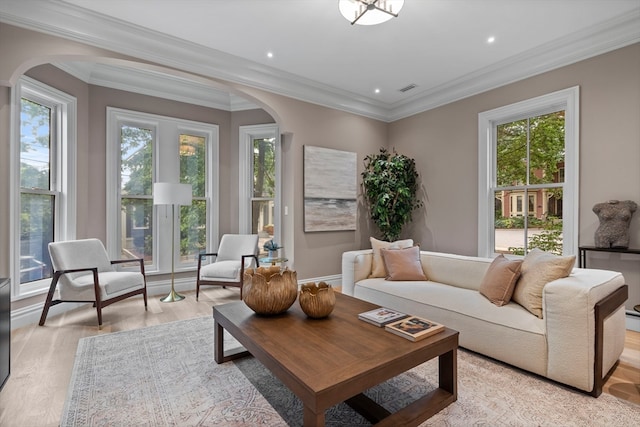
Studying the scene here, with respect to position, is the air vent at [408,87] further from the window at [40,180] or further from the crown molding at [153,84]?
the window at [40,180]

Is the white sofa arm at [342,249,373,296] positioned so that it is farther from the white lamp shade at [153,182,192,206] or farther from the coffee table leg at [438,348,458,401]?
the white lamp shade at [153,182,192,206]

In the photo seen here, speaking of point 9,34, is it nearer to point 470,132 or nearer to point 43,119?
point 43,119

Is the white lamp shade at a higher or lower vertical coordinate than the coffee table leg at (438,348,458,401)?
higher

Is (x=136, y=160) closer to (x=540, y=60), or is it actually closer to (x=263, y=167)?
(x=263, y=167)

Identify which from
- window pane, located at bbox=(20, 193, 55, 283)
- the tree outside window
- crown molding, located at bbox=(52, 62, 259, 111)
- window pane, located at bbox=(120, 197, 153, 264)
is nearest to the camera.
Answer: window pane, located at bbox=(20, 193, 55, 283)

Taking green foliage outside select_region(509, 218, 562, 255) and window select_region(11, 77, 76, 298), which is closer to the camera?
window select_region(11, 77, 76, 298)

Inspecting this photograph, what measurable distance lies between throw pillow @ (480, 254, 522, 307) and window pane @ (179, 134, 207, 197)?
3.98m

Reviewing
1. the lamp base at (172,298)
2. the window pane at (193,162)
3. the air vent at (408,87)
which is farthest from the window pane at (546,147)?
the lamp base at (172,298)

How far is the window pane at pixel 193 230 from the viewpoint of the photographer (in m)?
4.67

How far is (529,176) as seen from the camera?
3793 mm

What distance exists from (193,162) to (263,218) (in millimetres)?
1338

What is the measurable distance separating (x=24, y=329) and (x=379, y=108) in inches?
201

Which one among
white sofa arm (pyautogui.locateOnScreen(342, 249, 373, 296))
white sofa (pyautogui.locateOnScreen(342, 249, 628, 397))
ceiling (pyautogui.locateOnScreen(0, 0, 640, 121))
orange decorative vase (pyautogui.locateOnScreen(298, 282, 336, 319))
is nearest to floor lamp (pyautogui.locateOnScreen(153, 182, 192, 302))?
ceiling (pyautogui.locateOnScreen(0, 0, 640, 121))

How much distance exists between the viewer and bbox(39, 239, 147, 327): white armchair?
9.99 ft
